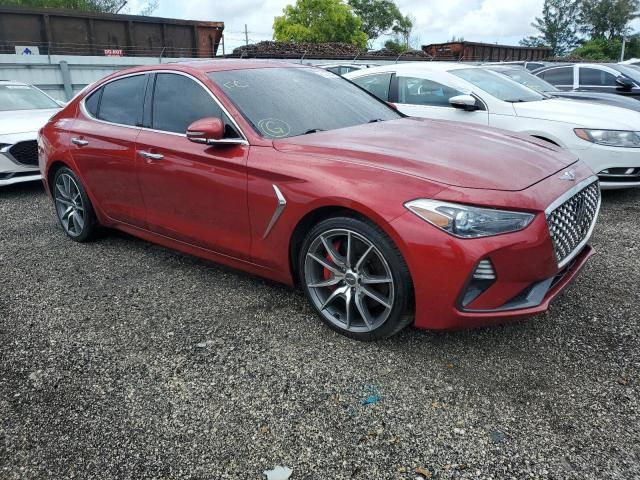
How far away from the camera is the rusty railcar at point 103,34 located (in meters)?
13.8

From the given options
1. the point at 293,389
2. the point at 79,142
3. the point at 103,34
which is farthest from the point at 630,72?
the point at 103,34

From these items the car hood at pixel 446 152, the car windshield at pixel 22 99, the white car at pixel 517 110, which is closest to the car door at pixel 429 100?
the white car at pixel 517 110

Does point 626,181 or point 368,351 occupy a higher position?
point 626,181

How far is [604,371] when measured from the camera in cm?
262

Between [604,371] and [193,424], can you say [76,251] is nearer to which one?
[193,424]

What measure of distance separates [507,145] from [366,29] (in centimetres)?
8297

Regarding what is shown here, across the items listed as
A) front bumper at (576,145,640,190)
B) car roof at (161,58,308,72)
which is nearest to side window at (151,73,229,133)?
car roof at (161,58,308,72)

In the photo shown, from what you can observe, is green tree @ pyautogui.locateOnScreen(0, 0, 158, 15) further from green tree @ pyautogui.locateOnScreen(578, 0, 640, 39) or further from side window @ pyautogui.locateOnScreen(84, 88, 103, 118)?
green tree @ pyautogui.locateOnScreen(578, 0, 640, 39)

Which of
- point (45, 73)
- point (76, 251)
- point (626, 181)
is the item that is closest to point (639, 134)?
point (626, 181)

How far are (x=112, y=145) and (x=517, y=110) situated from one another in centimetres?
420

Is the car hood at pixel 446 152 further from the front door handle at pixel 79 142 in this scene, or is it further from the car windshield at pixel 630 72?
the car windshield at pixel 630 72

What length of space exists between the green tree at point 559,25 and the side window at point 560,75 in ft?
275

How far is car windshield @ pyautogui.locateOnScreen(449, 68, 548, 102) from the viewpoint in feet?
19.9

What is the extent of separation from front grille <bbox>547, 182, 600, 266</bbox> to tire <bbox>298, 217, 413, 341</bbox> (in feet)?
2.57
